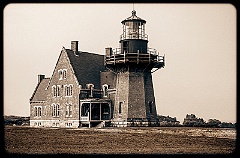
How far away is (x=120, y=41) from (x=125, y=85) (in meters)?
4.34

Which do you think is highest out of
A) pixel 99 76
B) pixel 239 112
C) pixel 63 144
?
pixel 99 76

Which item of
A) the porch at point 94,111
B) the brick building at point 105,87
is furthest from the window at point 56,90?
the porch at point 94,111

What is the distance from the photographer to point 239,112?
1170cm

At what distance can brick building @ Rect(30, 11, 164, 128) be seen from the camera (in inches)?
1481

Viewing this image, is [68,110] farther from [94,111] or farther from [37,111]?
[37,111]

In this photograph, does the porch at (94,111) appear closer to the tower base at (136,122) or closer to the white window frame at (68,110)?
the white window frame at (68,110)

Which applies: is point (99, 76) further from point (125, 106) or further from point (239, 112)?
point (239, 112)

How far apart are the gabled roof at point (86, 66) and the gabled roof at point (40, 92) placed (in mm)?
6650

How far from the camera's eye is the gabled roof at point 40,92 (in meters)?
48.2

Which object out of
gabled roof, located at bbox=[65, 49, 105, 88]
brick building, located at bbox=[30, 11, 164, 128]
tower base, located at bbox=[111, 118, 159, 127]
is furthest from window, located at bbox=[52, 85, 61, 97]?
tower base, located at bbox=[111, 118, 159, 127]

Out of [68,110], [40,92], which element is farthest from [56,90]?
[40,92]

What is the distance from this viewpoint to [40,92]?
162 ft

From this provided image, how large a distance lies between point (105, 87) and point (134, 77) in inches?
208

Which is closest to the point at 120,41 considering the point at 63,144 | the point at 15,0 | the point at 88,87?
the point at 88,87
